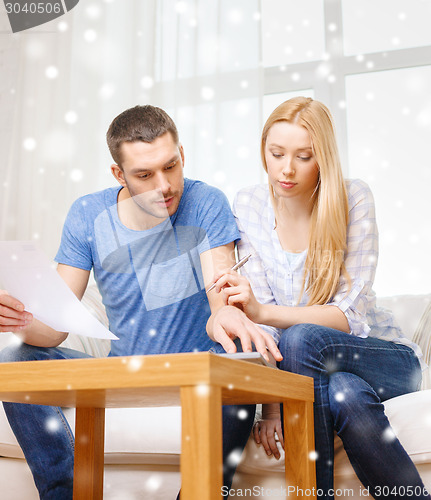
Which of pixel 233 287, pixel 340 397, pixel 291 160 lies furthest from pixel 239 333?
pixel 291 160

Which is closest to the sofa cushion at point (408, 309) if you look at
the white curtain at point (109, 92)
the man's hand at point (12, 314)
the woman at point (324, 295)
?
the woman at point (324, 295)

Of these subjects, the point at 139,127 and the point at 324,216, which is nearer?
the point at 324,216

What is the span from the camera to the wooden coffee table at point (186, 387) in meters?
0.61

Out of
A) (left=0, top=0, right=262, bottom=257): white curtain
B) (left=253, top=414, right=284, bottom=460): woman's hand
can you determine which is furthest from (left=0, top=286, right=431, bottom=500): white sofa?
(left=0, top=0, right=262, bottom=257): white curtain

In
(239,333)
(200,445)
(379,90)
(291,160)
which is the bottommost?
(200,445)

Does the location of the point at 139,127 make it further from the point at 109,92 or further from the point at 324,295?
the point at 109,92

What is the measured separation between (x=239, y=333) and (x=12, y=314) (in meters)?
0.38

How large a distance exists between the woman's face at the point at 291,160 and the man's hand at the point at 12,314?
0.59 m

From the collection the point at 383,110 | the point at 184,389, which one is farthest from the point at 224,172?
the point at 184,389

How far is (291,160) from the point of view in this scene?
128 cm

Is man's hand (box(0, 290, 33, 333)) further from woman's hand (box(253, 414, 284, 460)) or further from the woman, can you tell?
woman's hand (box(253, 414, 284, 460))

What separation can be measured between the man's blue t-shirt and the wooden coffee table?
46 cm

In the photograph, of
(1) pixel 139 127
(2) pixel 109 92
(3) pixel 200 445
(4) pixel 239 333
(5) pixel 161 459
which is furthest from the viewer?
(2) pixel 109 92

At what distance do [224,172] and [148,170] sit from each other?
90 centimetres
